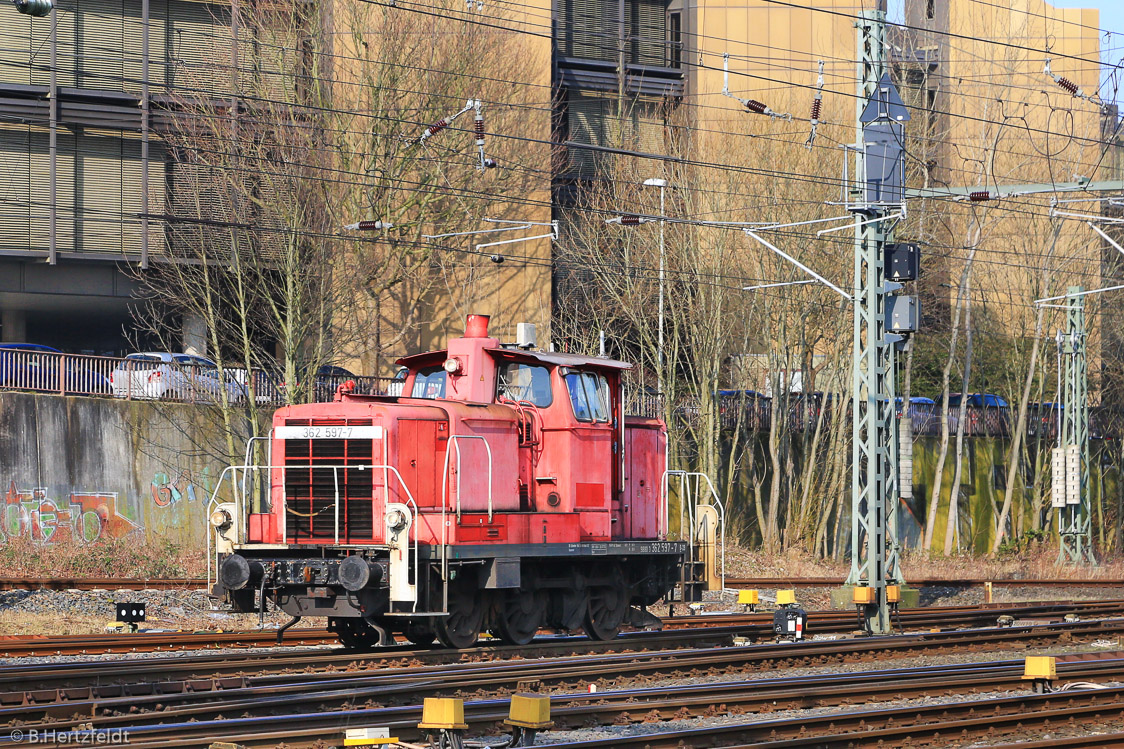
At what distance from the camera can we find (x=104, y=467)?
31.6 m

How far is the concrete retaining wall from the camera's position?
30.3 meters

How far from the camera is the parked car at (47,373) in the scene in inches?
1226

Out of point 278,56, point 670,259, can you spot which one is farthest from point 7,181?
point 670,259

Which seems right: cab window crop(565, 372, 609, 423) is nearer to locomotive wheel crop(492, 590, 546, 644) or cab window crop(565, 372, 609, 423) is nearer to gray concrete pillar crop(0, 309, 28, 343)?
locomotive wheel crop(492, 590, 546, 644)

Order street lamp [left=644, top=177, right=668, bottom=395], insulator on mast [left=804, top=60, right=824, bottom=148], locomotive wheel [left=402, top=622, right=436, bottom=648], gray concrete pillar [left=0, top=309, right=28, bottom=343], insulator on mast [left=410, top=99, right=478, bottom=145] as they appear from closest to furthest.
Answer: locomotive wheel [left=402, top=622, right=436, bottom=648] < insulator on mast [left=410, top=99, right=478, bottom=145] < street lamp [left=644, top=177, right=668, bottom=395] < insulator on mast [left=804, top=60, right=824, bottom=148] < gray concrete pillar [left=0, top=309, right=28, bottom=343]

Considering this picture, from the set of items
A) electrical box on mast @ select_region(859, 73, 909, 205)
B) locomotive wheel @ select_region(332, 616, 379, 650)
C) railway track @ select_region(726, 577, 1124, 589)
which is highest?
electrical box on mast @ select_region(859, 73, 909, 205)

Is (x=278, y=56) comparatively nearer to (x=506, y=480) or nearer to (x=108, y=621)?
(x=108, y=621)

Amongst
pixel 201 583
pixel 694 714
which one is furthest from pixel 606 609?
pixel 201 583

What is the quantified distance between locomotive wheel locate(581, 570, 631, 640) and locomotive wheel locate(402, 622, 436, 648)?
216 centimetres

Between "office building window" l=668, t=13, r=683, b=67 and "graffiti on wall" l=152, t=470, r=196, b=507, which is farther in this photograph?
"office building window" l=668, t=13, r=683, b=67

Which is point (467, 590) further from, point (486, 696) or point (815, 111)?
point (815, 111)

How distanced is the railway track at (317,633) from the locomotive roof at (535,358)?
161 inches

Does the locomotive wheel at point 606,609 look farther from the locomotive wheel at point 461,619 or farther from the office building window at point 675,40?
the office building window at point 675,40

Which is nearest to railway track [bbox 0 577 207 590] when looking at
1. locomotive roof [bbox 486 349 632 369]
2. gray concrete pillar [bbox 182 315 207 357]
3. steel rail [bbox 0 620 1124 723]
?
locomotive roof [bbox 486 349 632 369]
